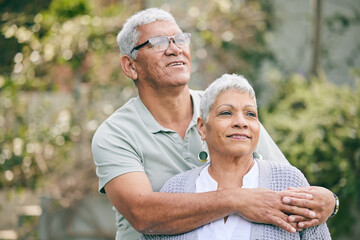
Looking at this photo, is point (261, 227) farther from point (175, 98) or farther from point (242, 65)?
point (242, 65)

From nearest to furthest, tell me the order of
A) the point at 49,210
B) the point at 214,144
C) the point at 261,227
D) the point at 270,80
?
the point at 261,227, the point at 214,144, the point at 49,210, the point at 270,80

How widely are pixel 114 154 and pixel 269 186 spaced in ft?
2.53

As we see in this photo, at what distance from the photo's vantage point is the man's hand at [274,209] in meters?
2.19

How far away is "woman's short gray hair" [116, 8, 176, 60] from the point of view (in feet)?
9.47

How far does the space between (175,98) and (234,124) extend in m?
0.62

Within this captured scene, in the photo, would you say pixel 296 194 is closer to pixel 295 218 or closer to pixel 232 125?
pixel 295 218

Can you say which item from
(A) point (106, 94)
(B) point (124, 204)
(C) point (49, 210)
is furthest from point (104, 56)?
(B) point (124, 204)

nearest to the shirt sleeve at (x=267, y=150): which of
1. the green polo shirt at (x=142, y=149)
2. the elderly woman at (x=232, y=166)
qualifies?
the green polo shirt at (x=142, y=149)

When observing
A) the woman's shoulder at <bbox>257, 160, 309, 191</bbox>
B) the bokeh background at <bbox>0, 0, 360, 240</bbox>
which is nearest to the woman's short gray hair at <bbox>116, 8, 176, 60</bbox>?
the woman's shoulder at <bbox>257, 160, 309, 191</bbox>

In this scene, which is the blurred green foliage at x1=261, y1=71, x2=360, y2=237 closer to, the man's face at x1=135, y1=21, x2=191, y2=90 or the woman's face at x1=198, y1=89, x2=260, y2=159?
the man's face at x1=135, y1=21, x2=191, y2=90

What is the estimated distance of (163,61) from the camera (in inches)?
113

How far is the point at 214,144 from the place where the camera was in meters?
2.40

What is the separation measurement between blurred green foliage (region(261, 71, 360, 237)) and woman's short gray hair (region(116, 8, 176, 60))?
2.33 m

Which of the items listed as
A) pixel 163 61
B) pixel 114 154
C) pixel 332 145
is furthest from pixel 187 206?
pixel 332 145
